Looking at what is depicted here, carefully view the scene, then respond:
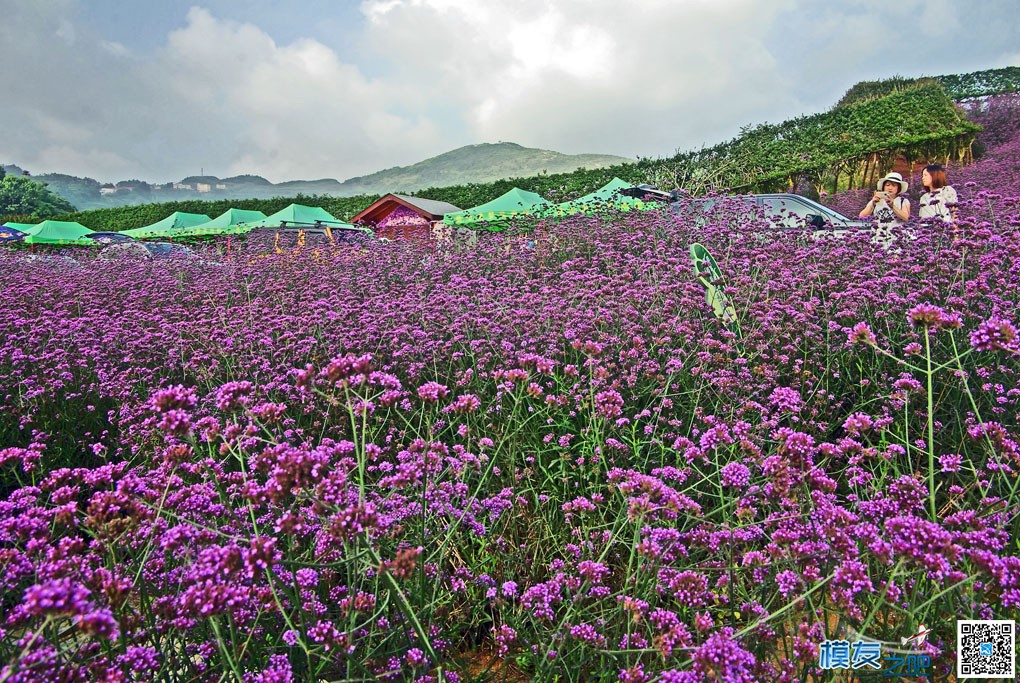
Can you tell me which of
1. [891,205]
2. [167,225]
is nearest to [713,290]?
[891,205]

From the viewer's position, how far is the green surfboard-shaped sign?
11.6ft

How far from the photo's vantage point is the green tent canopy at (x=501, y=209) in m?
12.2

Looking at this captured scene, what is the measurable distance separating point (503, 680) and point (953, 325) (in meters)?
2.06

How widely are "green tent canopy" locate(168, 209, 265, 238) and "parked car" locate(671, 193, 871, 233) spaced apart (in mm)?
17561

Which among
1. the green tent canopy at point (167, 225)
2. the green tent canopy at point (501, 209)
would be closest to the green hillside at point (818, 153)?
the green tent canopy at point (501, 209)

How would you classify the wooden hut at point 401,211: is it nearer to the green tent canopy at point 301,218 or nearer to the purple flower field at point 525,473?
the green tent canopy at point 301,218

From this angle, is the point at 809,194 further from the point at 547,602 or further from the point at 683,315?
the point at 547,602

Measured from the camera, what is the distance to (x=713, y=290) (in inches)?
145

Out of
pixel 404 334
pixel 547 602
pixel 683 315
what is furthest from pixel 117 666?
pixel 683 315

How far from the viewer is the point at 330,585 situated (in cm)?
196

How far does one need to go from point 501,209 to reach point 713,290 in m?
11.5

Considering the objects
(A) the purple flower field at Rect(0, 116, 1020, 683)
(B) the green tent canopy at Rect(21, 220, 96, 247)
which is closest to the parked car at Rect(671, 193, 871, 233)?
(A) the purple flower field at Rect(0, 116, 1020, 683)

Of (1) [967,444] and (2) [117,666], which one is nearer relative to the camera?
(2) [117,666]

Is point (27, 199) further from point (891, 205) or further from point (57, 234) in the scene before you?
point (891, 205)
